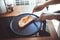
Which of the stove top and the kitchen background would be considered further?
the kitchen background

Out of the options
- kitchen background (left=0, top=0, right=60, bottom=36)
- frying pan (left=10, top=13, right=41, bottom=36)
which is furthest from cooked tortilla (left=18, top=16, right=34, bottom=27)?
kitchen background (left=0, top=0, right=60, bottom=36)

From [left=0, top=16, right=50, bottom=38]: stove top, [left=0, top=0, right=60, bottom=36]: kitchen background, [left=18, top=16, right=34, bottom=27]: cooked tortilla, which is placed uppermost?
[left=0, top=0, right=60, bottom=36]: kitchen background

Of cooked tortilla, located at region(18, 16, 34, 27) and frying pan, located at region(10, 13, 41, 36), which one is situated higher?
cooked tortilla, located at region(18, 16, 34, 27)

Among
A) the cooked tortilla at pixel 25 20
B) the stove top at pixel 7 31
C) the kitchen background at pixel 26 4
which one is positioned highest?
the kitchen background at pixel 26 4

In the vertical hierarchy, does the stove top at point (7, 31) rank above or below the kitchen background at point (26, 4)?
below

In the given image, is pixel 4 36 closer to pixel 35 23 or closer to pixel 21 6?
pixel 35 23

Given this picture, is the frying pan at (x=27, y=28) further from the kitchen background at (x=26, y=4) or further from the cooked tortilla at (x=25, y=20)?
the kitchen background at (x=26, y=4)

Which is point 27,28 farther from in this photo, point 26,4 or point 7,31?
point 26,4

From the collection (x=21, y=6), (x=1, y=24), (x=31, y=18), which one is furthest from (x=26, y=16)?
(x=21, y=6)

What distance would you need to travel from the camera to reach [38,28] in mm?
833

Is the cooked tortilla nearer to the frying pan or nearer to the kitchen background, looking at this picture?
the frying pan

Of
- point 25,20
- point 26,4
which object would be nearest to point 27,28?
point 25,20

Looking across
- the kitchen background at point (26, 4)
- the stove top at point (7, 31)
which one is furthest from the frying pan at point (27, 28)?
the kitchen background at point (26, 4)

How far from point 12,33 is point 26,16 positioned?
0.49 feet
